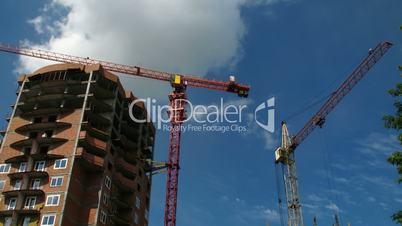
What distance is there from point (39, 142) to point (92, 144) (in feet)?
29.8

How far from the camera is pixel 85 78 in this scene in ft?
284

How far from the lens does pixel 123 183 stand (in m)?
82.9

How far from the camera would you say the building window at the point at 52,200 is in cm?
7050

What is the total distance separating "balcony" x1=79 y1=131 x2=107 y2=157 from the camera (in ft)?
253

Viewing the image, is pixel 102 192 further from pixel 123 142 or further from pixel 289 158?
pixel 289 158

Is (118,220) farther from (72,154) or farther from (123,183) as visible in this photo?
(72,154)

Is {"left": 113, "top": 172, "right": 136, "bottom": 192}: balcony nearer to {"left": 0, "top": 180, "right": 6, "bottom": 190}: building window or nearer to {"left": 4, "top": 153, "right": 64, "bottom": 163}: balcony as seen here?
{"left": 4, "top": 153, "right": 64, "bottom": 163}: balcony

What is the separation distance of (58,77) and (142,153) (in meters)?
22.8

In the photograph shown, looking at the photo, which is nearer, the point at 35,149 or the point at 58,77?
the point at 35,149

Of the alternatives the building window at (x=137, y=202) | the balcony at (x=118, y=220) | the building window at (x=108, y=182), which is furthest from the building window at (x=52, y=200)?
the building window at (x=137, y=202)

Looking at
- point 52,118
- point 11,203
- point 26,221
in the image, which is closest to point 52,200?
point 26,221

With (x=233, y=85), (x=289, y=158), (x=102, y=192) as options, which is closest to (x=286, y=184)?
(x=289, y=158)

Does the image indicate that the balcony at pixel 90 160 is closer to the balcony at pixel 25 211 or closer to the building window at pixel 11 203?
the balcony at pixel 25 211

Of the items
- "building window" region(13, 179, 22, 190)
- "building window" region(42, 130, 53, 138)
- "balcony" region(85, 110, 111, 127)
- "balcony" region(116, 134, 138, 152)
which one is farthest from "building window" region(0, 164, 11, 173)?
"balcony" region(116, 134, 138, 152)
